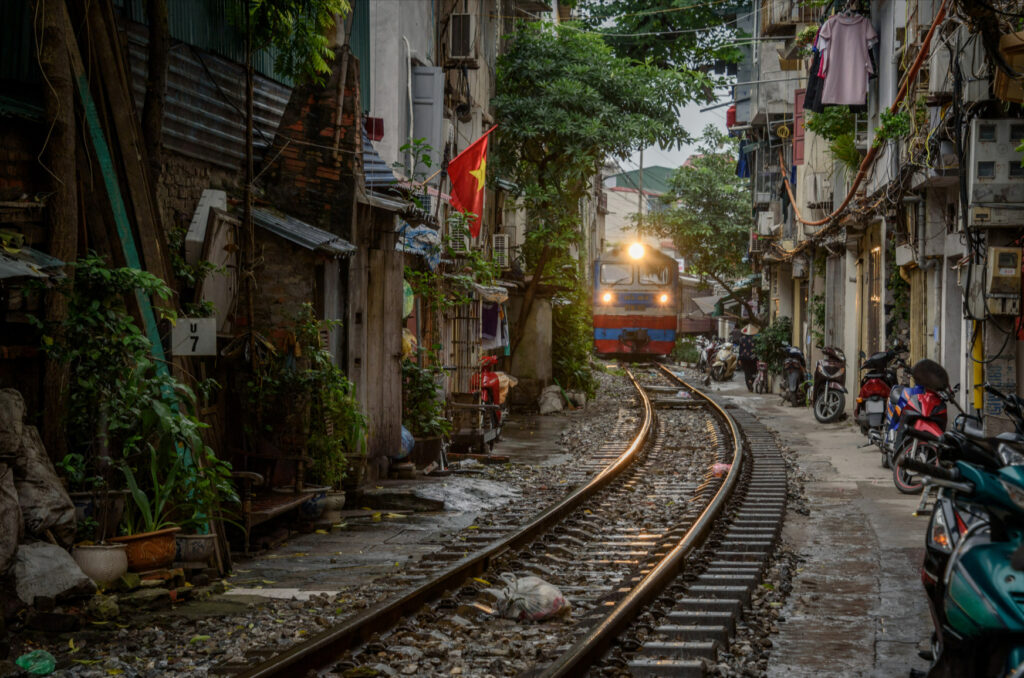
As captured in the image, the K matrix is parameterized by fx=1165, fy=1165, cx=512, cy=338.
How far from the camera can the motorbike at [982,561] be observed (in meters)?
4.27

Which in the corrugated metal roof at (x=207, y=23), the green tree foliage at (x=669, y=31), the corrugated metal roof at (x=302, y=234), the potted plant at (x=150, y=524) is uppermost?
the green tree foliage at (x=669, y=31)

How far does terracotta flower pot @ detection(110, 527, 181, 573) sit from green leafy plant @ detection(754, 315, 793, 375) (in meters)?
23.6

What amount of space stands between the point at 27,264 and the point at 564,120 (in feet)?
60.7

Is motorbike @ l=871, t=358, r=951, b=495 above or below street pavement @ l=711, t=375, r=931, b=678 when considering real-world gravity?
above

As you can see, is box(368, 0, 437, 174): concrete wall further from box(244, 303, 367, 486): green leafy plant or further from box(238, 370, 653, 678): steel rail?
box(238, 370, 653, 678): steel rail

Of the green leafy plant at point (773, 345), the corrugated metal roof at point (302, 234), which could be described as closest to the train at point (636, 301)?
the green leafy plant at point (773, 345)

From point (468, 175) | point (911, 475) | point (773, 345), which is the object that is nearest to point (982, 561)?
point (911, 475)

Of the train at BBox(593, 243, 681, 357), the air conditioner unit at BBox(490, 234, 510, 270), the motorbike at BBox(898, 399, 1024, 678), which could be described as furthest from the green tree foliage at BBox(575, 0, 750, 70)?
the motorbike at BBox(898, 399, 1024, 678)

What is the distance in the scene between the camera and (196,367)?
9641 millimetres

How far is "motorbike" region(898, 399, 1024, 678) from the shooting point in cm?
427

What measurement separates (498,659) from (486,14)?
808 inches

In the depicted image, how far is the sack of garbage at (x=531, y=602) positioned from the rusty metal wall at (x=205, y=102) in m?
4.64

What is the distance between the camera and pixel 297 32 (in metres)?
11.1

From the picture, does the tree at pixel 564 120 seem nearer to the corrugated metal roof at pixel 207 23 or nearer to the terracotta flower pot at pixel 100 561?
the corrugated metal roof at pixel 207 23
